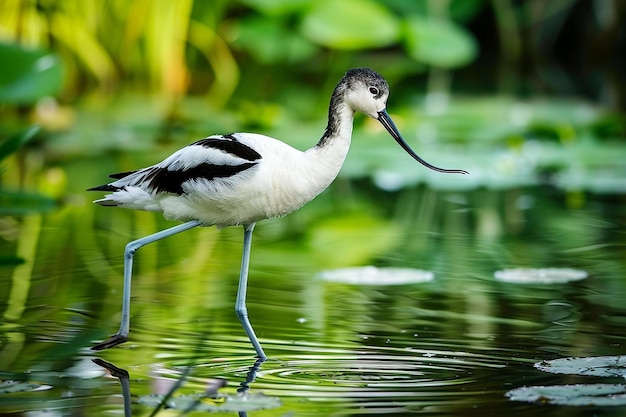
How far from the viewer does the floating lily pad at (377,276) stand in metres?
5.84

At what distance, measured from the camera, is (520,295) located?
5.62 m

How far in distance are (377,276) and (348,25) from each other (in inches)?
266

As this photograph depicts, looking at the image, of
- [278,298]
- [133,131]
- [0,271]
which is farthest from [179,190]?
[133,131]

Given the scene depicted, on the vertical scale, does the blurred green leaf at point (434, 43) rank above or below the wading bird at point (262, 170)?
above

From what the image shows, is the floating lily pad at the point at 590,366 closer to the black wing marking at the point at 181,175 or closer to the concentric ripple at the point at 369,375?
the concentric ripple at the point at 369,375

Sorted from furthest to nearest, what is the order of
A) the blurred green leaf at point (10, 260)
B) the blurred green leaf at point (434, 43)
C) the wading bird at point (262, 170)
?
the blurred green leaf at point (434, 43)
the blurred green leaf at point (10, 260)
the wading bird at point (262, 170)

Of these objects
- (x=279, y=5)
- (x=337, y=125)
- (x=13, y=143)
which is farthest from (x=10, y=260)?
(x=279, y=5)

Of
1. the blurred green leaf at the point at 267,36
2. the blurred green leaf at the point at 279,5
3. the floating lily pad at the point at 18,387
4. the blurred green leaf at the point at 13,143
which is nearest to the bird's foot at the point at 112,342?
the floating lily pad at the point at 18,387

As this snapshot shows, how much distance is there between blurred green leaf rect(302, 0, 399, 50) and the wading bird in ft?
25.2

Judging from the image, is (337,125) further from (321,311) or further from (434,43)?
(434,43)

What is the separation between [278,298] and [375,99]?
143 cm

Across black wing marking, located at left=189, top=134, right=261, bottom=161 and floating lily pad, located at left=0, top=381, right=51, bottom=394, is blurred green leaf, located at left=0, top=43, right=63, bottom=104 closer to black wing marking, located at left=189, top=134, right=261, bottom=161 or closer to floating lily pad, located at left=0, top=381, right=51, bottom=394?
black wing marking, located at left=189, top=134, right=261, bottom=161

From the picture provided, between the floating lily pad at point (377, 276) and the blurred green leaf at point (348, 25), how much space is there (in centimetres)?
634

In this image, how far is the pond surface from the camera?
393cm
